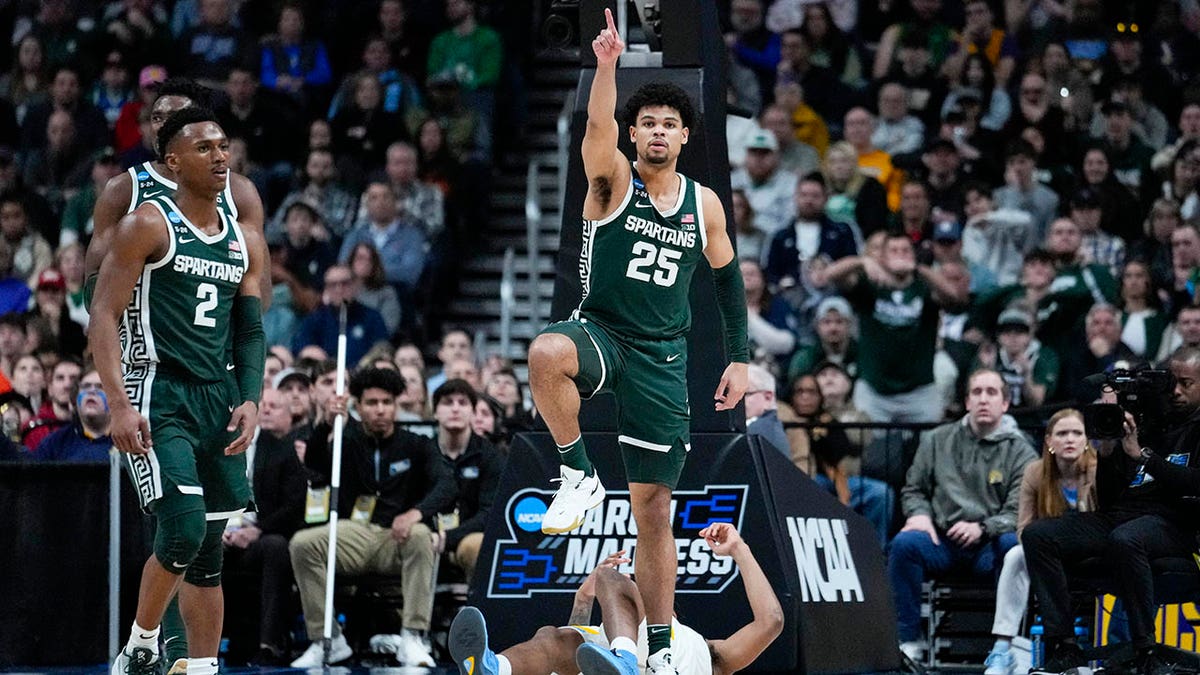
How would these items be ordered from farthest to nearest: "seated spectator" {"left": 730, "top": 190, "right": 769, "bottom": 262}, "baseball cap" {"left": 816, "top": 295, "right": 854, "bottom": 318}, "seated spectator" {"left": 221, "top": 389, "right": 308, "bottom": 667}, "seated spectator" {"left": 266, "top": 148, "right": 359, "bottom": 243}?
"seated spectator" {"left": 266, "top": 148, "right": 359, "bottom": 243}, "seated spectator" {"left": 730, "top": 190, "right": 769, "bottom": 262}, "baseball cap" {"left": 816, "top": 295, "right": 854, "bottom": 318}, "seated spectator" {"left": 221, "top": 389, "right": 308, "bottom": 667}

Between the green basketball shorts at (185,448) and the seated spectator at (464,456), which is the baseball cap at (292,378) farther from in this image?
the green basketball shorts at (185,448)

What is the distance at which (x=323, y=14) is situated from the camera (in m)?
19.9

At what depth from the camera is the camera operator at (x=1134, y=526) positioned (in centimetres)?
981

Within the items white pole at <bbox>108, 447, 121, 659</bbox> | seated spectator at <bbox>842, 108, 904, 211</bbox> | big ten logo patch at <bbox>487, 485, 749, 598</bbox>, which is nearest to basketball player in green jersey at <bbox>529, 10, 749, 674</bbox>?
big ten logo patch at <bbox>487, 485, 749, 598</bbox>

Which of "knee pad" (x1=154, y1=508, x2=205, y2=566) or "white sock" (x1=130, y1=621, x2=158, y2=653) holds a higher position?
"knee pad" (x1=154, y1=508, x2=205, y2=566)

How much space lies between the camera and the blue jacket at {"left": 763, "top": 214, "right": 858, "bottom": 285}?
15312 millimetres

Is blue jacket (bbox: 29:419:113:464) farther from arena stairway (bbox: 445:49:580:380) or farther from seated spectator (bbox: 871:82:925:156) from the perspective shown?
seated spectator (bbox: 871:82:925:156)

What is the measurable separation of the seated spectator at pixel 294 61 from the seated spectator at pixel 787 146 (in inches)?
188

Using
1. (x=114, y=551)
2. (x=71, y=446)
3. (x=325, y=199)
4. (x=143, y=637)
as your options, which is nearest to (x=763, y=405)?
(x=114, y=551)

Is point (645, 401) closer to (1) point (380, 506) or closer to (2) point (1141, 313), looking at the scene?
(1) point (380, 506)

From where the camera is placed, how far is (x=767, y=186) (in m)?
16.5

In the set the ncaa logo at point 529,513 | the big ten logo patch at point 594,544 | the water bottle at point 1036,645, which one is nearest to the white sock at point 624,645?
the big ten logo patch at point 594,544

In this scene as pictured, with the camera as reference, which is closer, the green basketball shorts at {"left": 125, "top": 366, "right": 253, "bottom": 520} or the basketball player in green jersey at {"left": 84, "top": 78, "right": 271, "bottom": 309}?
the green basketball shorts at {"left": 125, "top": 366, "right": 253, "bottom": 520}

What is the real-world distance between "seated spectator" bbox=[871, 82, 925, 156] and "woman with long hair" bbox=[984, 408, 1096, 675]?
238 inches
